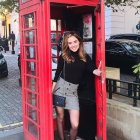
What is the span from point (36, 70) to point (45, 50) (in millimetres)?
396

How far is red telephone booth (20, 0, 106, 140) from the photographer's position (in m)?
4.21

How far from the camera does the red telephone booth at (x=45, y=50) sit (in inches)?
166

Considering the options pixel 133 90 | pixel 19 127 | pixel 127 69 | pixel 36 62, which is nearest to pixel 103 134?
pixel 133 90

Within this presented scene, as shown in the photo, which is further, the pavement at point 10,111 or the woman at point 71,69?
the pavement at point 10,111

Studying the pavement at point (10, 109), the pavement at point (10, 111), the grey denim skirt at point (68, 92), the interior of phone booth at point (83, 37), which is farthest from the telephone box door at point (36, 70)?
the pavement at point (10, 109)

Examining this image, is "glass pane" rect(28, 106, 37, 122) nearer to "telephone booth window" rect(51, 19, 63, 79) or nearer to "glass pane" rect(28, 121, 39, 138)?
"glass pane" rect(28, 121, 39, 138)

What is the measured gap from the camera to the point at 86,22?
4.88 metres

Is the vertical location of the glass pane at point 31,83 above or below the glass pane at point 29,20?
below

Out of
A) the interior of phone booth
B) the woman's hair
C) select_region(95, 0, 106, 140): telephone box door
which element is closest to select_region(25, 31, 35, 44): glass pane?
the woman's hair

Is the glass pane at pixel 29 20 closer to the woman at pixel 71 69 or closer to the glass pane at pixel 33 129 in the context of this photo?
the woman at pixel 71 69

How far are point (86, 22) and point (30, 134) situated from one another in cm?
189

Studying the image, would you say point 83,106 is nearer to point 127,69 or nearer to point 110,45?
point 127,69

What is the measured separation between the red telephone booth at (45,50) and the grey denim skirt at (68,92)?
0.83 ft

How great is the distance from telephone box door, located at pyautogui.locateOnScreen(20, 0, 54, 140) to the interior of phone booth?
0.49 metres
